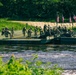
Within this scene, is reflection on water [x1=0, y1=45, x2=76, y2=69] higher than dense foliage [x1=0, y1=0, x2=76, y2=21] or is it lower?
lower

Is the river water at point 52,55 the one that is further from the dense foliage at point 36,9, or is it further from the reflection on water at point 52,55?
the dense foliage at point 36,9

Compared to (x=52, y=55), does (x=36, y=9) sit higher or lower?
higher

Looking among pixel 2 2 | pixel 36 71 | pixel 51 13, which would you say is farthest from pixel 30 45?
pixel 2 2

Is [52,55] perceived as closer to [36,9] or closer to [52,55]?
[52,55]

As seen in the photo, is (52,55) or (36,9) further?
(36,9)

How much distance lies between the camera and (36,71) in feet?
43.6

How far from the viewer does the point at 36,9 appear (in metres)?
113

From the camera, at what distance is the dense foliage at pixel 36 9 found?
10906cm

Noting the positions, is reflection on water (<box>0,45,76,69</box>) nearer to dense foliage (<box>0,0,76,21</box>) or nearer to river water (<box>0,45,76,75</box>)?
river water (<box>0,45,76,75</box>)

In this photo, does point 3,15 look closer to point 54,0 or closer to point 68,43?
point 54,0

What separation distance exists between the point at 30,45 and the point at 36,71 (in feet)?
144

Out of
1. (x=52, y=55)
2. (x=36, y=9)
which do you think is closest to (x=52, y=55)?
(x=52, y=55)

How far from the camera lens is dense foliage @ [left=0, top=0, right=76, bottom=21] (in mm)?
109056

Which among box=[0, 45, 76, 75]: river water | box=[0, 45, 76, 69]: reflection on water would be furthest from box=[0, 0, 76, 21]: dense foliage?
box=[0, 45, 76, 75]: river water
